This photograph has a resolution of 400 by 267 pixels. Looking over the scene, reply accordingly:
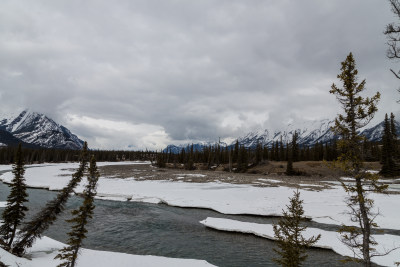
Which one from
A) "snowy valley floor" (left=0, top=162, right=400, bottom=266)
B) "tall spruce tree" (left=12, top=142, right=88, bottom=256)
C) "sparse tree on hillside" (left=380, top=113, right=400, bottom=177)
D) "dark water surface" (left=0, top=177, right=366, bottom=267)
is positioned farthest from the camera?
"sparse tree on hillside" (left=380, top=113, right=400, bottom=177)

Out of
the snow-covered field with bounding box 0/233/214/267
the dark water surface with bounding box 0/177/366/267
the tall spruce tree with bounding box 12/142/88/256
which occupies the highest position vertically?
the tall spruce tree with bounding box 12/142/88/256

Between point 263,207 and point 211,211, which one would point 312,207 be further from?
point 211,211

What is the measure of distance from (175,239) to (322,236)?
1260 centimetres

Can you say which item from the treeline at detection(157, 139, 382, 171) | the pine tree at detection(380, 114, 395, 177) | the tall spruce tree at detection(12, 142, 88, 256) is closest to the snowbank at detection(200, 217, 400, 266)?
the tall spruce tree at detection(12, 142, 88, 256)

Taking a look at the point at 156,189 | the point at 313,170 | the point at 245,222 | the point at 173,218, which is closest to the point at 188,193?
the point at 156,189

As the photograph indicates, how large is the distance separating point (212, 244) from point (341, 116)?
1343cm

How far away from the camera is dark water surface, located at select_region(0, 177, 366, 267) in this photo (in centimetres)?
1592

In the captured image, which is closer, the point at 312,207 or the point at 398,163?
the point at 312,207

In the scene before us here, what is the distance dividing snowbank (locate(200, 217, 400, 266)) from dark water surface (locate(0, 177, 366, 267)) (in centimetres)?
61

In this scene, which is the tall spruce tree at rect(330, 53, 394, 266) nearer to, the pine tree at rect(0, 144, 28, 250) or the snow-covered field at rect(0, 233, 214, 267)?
the snow-covered field at rect(0, 233, 214, 267)

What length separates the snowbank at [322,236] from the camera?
15628 mm

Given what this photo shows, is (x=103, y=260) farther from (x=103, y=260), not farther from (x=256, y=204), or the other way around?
(x=256, y=204)

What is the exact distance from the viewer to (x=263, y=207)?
2895cm

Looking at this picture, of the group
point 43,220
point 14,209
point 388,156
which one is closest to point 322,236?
point 43,220
